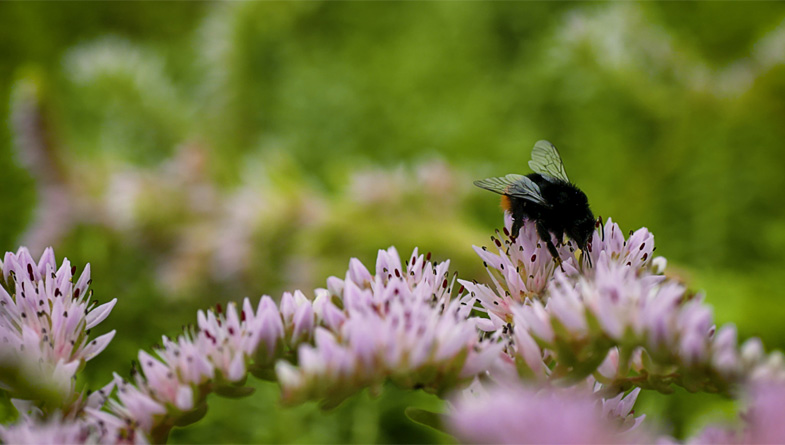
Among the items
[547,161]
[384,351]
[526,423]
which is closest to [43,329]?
[384,351]

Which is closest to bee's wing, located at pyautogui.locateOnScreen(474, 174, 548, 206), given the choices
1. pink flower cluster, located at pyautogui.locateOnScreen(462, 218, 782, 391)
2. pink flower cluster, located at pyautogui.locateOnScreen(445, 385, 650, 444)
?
pink flower cluster, located at pyautogui.locateOnScreen(462, 218, 782, 391)

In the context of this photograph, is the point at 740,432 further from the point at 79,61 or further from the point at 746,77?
the point at 79,61

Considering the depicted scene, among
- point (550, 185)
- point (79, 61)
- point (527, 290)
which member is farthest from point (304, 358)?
point (79, 61)

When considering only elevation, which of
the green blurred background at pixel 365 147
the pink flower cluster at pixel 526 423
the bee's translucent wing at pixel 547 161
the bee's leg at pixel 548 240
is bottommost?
the pink flower cluster at pixel 526 423

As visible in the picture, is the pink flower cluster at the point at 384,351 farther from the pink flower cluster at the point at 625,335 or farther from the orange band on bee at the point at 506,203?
the orange band on bee at the point at 506,203

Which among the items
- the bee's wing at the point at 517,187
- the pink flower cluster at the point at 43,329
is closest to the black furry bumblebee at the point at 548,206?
the bee's wing at the point at 517,187

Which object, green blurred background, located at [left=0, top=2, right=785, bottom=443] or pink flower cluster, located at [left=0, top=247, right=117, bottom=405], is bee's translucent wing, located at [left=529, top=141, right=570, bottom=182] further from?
pink flower cluster, located at [left=0, top=247, right=117, bottom=405]
